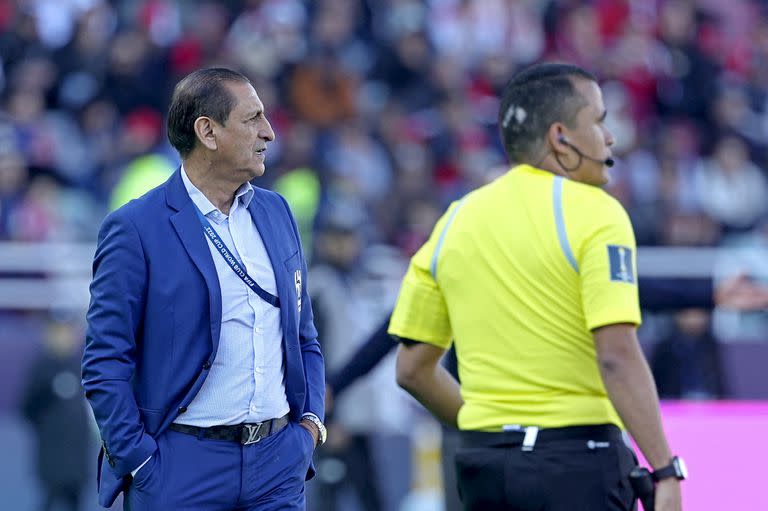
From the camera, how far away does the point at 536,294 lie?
4.17 meters

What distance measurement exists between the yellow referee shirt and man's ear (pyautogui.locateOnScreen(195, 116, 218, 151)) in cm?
81

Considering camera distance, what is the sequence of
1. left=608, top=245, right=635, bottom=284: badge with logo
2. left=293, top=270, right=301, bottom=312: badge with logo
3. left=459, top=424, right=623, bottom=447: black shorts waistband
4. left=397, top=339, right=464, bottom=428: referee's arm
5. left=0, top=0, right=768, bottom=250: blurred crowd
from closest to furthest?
left=608, top=245, right=635, bottom=284: badge with logo, left=459, top=424, right=623, bottom=447: black shorts waistband, left=293, top=270, right=301, bottom=312: badge with logo, left=397, top=339, right=464, bottom=428: referee's arm, left=0, top=0, right=768, bottom=250: blurred crowd

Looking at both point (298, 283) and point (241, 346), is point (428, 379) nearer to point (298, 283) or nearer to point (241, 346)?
point (298, 283)

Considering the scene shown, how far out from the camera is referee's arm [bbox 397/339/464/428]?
470 centimetres

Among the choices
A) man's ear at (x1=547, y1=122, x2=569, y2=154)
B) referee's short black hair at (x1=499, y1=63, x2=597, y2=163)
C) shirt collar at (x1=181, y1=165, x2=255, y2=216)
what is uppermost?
referee's short black hair at (x1=499, y1=63, x2=597, y2=163)

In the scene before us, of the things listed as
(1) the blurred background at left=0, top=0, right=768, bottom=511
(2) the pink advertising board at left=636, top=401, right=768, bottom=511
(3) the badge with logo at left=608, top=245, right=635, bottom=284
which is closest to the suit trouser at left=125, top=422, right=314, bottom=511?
(3) the badge with logo at left=608, top=245, right=635, bottom=284

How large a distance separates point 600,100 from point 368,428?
240 inches

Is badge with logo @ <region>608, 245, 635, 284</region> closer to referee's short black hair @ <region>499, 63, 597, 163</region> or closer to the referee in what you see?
the referee

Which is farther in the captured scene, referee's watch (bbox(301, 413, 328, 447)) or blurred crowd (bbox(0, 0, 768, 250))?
blurred crowd (bbox(0, 0, 768, 250))

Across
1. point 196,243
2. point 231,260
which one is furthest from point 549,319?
point 196,243

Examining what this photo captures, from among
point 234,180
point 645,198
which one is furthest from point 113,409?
point 645,198

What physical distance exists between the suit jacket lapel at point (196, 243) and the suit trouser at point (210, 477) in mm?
313

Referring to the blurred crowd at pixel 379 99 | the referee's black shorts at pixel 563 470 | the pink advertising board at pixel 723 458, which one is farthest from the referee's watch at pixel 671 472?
the blurred crowd at pixel 379 99

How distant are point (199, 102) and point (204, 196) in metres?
0.30
